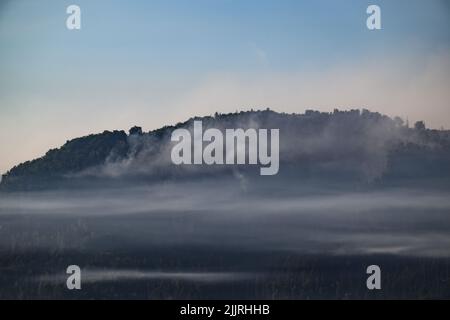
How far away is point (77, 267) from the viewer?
33.1ft

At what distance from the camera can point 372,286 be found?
396 inches

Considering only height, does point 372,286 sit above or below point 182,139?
below
